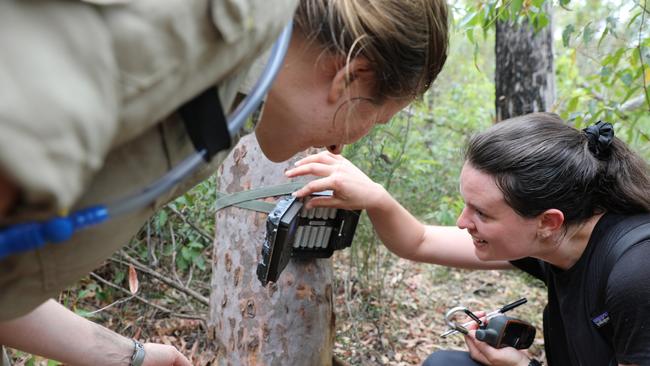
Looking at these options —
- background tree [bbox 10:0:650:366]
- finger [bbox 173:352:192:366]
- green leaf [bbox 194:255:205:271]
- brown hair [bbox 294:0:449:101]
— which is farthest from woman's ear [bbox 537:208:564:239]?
green leaf [bbox 194:255:205:271]

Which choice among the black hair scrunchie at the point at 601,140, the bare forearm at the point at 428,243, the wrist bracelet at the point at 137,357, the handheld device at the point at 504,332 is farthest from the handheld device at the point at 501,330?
the wrist bracelet at the point at 137,357

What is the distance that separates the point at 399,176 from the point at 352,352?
113 cm

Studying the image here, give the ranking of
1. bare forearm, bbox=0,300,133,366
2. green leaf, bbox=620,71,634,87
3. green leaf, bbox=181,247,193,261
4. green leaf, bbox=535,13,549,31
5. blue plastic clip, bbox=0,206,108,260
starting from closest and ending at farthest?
blue plastic clip, bbox=0,206,108,260, bare forearm, bbox=0,300,133,366, green leaf, bbox=620,71,634,87, green leaf, bbox=535,13,549,31, green leaf, bbox=181,247,193,261

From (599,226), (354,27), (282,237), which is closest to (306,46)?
(354,27)

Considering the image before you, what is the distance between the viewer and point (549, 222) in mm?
2217

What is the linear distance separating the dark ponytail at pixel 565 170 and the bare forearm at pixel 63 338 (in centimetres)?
136

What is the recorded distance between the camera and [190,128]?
0.85 meters

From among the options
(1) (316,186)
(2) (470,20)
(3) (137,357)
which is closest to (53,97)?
(3) (137,357)

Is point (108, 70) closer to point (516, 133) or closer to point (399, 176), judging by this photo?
point (516, 133)

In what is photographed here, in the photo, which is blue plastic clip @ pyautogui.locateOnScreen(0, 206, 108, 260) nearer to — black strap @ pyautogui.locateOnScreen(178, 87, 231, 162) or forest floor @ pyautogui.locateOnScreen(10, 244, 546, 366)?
black strap @ pyautogui.locateOnScreen(178, 87, 231, 162)

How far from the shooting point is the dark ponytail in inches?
84.8

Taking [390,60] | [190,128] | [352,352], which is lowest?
[352,352]

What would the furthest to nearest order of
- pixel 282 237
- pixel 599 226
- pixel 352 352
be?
pixel 352 352 → pixel 599 226 → pixel 282 237

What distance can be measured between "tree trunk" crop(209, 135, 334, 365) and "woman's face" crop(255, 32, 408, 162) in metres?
1.01
